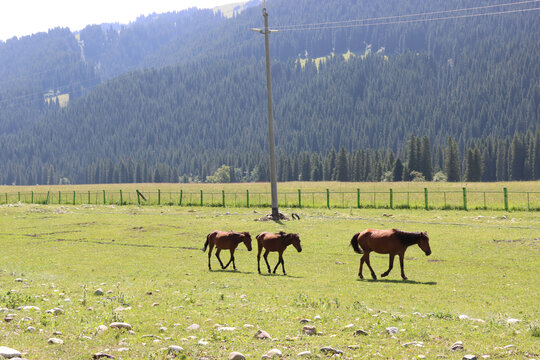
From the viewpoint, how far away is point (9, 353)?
7609 mm

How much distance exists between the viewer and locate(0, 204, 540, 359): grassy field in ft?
28.0

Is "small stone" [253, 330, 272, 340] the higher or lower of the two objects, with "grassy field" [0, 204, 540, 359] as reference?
higher

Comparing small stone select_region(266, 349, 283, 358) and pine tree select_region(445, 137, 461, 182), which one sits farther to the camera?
pine tree select_region(445, 137, 461, 182)

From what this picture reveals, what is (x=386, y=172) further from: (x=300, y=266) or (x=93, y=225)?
(x=300, y=266)

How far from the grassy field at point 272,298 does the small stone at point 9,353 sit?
25 centimetres

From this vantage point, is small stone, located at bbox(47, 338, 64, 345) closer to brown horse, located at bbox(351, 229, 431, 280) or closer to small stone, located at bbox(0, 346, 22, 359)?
small stone, located at bbox(0, 346, 22, 359)

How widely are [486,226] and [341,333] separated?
84.5 ft

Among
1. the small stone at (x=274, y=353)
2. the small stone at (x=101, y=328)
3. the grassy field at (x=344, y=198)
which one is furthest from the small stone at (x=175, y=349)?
the grassy field at (x=344, y=198)

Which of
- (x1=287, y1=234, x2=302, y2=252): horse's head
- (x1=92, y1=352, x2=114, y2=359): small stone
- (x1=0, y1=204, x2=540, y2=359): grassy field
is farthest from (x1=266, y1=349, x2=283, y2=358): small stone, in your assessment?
Result: (x1=287, y1=234, x2=302, y2=252): horse's head

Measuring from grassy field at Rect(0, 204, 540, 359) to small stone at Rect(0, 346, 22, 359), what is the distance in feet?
0.81

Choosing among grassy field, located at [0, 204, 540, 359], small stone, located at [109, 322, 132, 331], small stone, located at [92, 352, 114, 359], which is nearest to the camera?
small stone, located at [92, 352, 114, 359]

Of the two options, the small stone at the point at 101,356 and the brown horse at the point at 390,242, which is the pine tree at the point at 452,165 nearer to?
the brown horse at the point at 390,242

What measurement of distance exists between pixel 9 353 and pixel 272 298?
6460mm

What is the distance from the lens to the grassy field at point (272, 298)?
8539 mm
